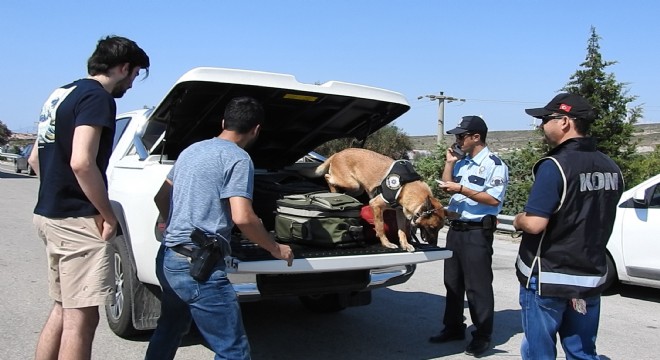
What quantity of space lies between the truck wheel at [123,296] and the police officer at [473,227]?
245 centimetres

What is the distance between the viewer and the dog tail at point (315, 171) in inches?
213

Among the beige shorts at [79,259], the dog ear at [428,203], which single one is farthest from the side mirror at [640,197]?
the beige shorts at [79,259]

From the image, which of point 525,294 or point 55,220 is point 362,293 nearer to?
point 525,294

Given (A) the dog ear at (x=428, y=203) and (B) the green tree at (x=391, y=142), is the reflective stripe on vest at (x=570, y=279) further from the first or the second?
(B) the green tree at (x=391, y=142)

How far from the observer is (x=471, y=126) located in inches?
194

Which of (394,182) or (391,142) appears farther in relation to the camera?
(391,142)

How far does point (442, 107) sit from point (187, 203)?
2836cm

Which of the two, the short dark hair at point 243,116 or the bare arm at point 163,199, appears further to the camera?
the bare arm at point 163,199

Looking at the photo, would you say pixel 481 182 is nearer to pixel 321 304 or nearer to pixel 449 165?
pixel 449 165

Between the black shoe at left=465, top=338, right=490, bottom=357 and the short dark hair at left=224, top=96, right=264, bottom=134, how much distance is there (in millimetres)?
2672

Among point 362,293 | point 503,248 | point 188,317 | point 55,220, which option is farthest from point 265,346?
point 503,248

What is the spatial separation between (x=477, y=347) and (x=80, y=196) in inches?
125

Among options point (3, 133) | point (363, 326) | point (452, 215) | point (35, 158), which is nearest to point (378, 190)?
point (452, 215)

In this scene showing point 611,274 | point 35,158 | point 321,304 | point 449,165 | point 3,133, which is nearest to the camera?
point 35,158
